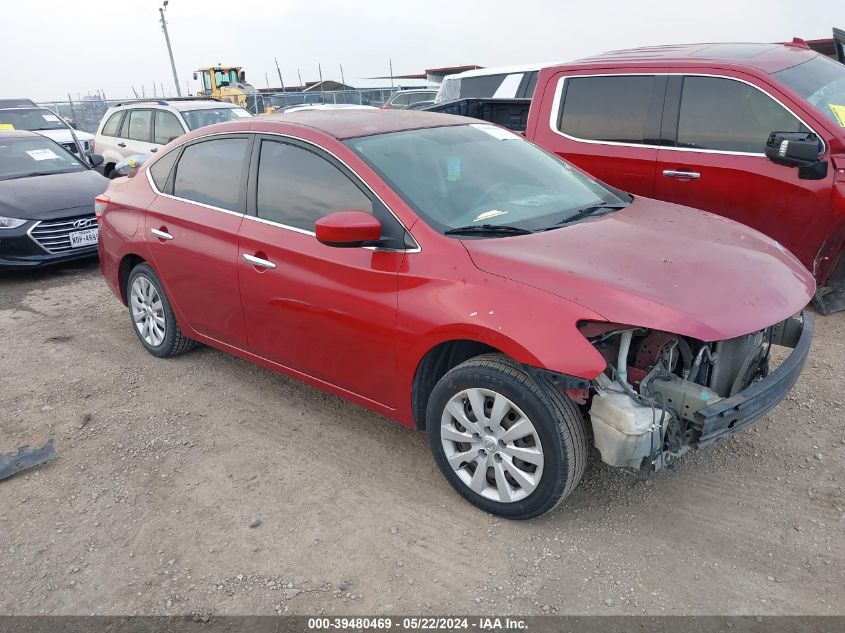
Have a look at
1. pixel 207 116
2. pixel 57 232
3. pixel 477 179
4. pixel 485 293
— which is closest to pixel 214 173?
pixel 477 179

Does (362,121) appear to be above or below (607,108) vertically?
above

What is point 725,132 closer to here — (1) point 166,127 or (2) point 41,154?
(2) point 41,154

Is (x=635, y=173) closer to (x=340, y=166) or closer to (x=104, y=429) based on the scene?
(x=340, y=166)

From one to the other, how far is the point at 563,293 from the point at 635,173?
9.38 ft

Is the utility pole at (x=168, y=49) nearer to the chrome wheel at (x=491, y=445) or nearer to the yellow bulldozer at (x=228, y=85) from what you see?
the yellow bulldozer at (x=228, y=85)

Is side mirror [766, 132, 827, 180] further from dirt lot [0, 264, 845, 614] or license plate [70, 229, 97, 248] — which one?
license plate [70, 229, 97, 248]

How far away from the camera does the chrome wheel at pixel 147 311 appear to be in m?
4.66

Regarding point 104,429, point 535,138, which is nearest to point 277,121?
point 104,429

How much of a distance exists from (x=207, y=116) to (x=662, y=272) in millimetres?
9523

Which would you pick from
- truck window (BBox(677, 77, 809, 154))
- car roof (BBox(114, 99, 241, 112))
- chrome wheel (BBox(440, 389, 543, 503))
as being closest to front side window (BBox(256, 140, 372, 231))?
chrome wheel (BBox(440, 389, 543, 503))

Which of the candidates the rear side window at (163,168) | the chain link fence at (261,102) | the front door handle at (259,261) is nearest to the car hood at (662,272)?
the front door handle at (259,261)

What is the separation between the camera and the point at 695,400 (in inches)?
103

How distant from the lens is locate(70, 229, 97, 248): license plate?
7055 mm

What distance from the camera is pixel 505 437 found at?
9.23ft
